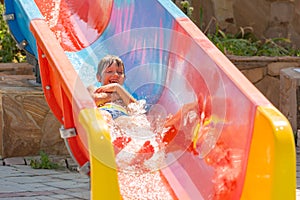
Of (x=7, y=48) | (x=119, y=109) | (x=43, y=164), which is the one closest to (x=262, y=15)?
(x=7, y=48)

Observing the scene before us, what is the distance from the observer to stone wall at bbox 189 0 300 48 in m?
9.11

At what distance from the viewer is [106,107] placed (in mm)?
5492

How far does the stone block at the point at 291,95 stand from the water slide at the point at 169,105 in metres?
1.78

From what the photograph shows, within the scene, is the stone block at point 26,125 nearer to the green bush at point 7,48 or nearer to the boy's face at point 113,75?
the boy's face at point 113,75

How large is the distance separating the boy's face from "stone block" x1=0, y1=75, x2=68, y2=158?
1.07 meters

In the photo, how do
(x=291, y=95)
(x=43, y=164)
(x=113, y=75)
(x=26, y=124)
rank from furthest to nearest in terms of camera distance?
(x=291, y=95) → (x=26, y=124) → (x=43, y=164) → (x=113, y=75)

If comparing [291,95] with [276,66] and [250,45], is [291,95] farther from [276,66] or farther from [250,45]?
[250,45]

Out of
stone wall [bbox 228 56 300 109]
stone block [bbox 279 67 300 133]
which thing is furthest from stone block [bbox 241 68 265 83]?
stone block [bbox 279 67 300 133]

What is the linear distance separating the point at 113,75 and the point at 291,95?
7.57 ft

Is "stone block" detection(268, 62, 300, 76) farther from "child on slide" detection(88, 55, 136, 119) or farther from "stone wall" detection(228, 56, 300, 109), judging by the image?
"child on slide" detection(88, 55, 136, 119)

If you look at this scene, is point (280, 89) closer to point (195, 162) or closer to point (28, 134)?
point (28, 134)

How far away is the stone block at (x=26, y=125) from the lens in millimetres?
6551

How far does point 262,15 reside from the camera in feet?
30.0

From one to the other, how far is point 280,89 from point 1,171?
277cm
